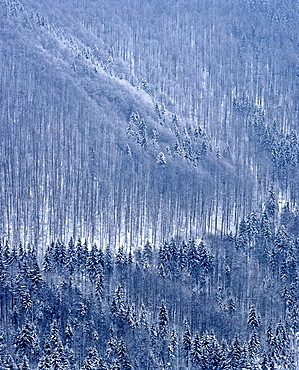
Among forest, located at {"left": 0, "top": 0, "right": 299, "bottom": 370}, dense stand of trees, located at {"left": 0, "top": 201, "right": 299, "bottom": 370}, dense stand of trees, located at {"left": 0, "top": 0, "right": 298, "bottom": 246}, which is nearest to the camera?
dense stand of trees, located at {"left": 0, "top": 201, "right": 299, "bottom": 370}

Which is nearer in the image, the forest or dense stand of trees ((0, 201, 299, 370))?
dense stand of trees ((0, 201, 299, 370))

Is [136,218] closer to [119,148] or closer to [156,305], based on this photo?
[119,148]

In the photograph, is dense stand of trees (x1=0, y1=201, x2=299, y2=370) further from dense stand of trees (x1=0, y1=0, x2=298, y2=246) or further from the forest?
dense stand of trees (x1=0, y1=0, x2=298, y2=246)

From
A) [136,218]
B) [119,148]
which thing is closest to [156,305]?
[136,218]

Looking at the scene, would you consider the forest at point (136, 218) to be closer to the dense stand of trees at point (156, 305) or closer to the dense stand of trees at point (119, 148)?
the dense stand of trees at point (156, 305)

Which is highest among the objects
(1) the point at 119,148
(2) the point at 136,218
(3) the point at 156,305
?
(1) the point at 119,148

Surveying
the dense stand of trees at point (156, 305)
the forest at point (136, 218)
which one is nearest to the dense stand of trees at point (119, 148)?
the forest at point (136, 218)

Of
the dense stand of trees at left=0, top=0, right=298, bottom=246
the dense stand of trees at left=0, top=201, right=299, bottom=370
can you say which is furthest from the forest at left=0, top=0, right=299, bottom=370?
the dense stand of trees at left=0, top=0, right=298, bottom=246

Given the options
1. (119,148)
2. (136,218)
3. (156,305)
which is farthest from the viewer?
(119,148)

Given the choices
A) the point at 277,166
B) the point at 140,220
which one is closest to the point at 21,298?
the point at 140,220
